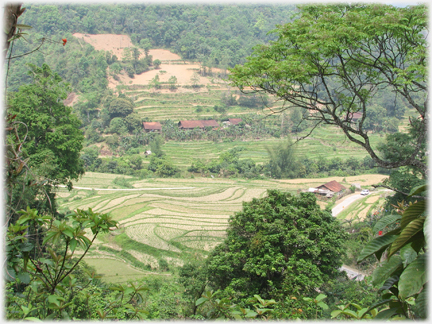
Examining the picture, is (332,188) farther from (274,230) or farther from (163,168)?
(274,230)

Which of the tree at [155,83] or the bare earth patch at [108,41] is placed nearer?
the tree at [155,83]

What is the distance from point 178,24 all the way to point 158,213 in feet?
181

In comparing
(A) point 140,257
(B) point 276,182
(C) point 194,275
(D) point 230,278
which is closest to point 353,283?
(D) point 230,278

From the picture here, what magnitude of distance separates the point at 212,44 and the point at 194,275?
186ft

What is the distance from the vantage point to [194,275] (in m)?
5.61

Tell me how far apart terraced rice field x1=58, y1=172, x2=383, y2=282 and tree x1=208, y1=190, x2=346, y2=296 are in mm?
588

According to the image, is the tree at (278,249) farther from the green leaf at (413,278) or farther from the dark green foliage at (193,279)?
the green leaf at (413,278)

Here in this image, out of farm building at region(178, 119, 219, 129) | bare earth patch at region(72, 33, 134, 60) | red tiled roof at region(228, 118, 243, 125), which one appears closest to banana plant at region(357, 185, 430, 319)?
farm building at region(178, 119, 219, 129)

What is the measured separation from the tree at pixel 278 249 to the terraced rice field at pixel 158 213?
59 centimetres

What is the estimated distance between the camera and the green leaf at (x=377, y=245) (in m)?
1.34

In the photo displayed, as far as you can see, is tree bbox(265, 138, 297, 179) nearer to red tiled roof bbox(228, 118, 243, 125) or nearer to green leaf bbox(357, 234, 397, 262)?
red tiled roof bbox(228, 118, 243, 125)

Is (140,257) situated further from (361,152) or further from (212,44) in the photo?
(212,44)

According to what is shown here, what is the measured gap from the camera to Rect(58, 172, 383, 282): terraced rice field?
1112 centimetres

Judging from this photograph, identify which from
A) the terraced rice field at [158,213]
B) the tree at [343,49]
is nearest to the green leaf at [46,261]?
the tree at [343,49]
